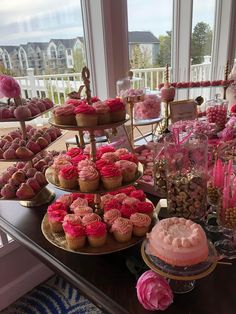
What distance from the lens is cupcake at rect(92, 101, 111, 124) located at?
782 millimetres

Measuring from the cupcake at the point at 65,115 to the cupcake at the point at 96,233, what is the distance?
29cm

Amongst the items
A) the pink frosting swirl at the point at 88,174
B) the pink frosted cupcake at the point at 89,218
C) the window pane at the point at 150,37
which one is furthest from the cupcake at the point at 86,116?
the window pane at the point at 150,37

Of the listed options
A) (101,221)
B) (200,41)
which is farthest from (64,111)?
(200,41)

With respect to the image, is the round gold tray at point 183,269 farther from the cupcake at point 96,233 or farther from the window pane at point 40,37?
the window pane at point 40,37

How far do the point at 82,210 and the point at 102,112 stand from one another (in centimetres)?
32

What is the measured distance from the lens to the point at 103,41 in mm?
1976

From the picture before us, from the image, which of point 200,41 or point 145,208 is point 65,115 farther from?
point 200,41

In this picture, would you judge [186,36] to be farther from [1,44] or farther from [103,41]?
[1,44]

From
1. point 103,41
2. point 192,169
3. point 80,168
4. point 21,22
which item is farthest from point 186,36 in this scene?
point 80,168

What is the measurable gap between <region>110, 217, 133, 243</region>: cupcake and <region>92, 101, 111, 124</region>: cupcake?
29cm

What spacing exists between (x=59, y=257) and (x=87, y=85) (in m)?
0.52

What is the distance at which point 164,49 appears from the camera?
3004 mm

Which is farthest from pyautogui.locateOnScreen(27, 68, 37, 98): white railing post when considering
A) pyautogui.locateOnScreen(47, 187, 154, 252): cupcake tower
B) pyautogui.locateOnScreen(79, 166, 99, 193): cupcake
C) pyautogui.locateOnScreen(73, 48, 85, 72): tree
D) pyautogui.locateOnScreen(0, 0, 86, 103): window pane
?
pyautogui.locateOnScreen(79, 166, 99, 193): cupcake

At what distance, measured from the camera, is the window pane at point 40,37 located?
1778 millimetres
